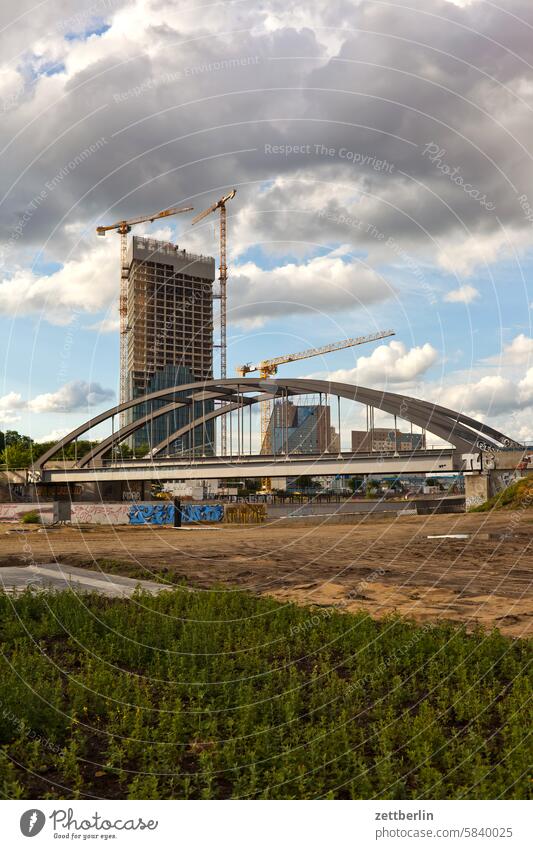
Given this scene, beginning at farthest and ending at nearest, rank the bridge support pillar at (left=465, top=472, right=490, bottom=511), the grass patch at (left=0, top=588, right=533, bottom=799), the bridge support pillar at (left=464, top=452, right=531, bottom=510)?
1. the bridge support pillar at (left=464, top=452, right=531, bottom=510)
2. the bridge support pillar at (left=465, top=472, right=490, bottom=511)
3. the grass patch at (left=0, top=588, right=533, bottom=799)

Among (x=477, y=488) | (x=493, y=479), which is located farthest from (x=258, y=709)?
(x=493, y=479)

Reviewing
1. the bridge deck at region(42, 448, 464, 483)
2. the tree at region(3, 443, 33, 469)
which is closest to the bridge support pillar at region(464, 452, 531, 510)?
the bridge deck at region(42, 448, 464, 483)

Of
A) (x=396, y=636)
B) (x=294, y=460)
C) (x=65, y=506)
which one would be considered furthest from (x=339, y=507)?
(x=396, y=636)

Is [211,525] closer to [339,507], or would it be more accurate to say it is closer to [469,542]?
[339,507]

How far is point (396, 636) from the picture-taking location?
1259 cm

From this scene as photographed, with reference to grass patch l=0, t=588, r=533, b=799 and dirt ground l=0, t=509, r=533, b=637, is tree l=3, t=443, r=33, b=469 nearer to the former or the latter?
dirt ground l=0, t=509, r=533, b=637

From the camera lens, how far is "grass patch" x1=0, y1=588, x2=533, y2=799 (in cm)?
702

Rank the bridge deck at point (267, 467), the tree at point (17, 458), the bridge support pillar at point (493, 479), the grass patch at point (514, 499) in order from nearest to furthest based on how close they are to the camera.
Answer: the grass patch at point (514, 499) < the bridge support pillar at point (493, 479) < the bridge deck at point (267, 467) < the tree at point (17, 458)

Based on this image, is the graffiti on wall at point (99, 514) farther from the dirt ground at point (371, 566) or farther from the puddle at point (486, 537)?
the puddle at point (486, 537)

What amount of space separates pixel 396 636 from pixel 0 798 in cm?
794

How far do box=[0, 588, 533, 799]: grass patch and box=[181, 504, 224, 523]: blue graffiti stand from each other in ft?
175

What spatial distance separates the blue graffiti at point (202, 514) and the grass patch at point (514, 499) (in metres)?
25.2

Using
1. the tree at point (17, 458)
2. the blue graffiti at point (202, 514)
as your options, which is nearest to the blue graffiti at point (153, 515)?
the blue graffiti at point (202, 514)

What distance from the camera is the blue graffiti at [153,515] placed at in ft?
218
